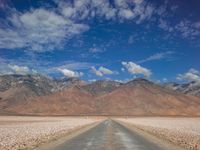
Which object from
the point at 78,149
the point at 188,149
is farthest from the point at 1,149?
the point at 188,149

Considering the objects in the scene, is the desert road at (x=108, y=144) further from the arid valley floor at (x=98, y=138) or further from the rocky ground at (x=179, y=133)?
the rocky ground at (x=179, y=133)

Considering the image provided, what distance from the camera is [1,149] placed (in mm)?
21234

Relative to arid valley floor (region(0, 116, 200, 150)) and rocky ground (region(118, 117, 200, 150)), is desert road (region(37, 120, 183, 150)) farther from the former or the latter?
rocky ground (region(118, 117, 200, 150))

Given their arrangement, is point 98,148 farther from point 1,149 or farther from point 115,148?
point 1,149

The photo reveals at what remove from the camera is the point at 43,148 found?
22.3 meters

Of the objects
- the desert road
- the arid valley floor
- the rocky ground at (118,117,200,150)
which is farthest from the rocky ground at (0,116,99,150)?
the rocky ground at (118,117,200,150)

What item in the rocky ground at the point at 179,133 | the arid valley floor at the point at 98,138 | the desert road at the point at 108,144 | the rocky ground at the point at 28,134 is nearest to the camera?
the desert road at the point at 108,144

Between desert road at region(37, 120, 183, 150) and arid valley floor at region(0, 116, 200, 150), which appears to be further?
arid valley floor at region(0, 116, 200, 150)

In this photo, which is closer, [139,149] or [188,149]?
[139,149]

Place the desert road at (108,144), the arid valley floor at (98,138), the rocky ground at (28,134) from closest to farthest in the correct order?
the desert road at (108,144) → the arid valley floor at (98,138) → the rocky ground at (28,134)

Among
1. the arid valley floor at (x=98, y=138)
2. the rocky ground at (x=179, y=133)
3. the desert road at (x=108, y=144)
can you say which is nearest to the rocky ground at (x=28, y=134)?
the arid valley floor at (x=98, y=138)

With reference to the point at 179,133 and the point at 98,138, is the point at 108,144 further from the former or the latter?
the point at 179,133

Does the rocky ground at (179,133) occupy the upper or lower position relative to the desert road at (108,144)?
upper

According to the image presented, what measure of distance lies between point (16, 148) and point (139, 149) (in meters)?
8.53
